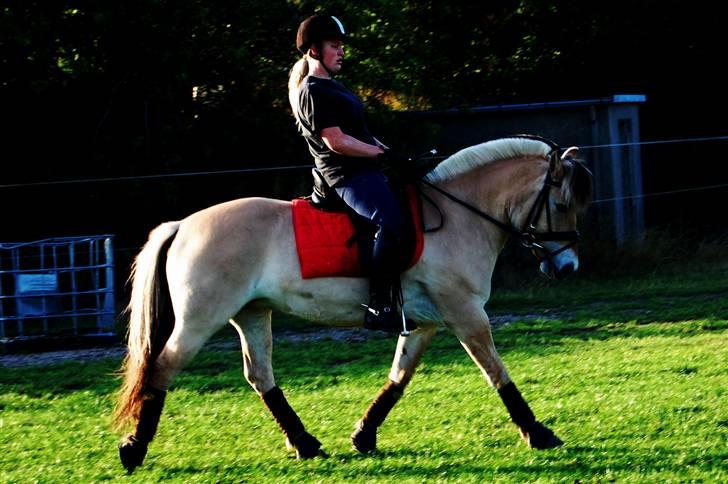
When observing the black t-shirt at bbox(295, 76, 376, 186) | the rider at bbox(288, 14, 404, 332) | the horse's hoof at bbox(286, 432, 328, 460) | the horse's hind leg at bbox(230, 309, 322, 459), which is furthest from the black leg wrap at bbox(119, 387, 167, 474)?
the black t-shirt at bbox(295, 76, 376, 186)

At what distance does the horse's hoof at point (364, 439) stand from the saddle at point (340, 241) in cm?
98

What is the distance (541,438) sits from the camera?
6527 millimetres

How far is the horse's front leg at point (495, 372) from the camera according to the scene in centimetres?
657

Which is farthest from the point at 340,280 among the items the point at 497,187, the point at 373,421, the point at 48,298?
the point at 48,298

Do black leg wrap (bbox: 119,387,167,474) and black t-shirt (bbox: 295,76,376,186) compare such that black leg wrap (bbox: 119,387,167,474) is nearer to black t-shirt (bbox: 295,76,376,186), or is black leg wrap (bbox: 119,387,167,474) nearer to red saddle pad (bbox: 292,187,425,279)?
red saddle pad (bbox: 292,187,425,279)

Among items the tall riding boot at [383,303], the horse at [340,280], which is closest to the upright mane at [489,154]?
the horse at [340,280]

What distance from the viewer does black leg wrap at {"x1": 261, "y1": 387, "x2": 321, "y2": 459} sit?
672cm

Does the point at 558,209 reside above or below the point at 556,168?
below

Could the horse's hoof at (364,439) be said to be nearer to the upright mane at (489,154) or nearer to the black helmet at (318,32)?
the upright mane at (489,154)

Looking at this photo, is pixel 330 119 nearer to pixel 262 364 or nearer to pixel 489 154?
pixel 489 154

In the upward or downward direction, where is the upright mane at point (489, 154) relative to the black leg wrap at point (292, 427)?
upward

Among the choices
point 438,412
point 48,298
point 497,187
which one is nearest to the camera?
point 497,187

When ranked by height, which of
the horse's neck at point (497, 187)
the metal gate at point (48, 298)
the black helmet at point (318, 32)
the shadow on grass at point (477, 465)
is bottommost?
the shadow on grass at point (477, 465)

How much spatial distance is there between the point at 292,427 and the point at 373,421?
0.50 m
